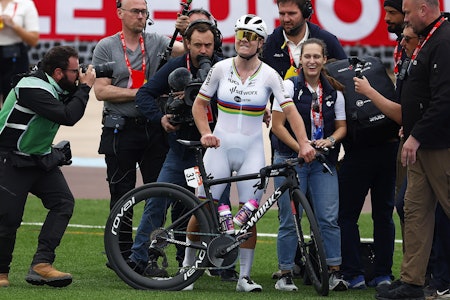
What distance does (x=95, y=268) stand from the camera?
10766 millimetres

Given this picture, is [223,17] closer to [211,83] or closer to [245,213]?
[211,83]

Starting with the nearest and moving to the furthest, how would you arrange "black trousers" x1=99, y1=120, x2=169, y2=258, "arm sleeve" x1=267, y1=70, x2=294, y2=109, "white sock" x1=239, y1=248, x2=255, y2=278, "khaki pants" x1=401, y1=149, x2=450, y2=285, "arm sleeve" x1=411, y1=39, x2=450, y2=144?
"arm sleeve" x1=411, y1=39, x2=450, y2=144
"khaki pants" x1=401, y1=149, x2=450, y2=285
"arm sleeve" x1=267, y1=70, x2=294, y2=109
"white sock" x1=239, y1=248, x2=255, y2=278
"black trousers" x1=99, y1=120, x2=169, y2=258

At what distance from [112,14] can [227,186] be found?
1174cm

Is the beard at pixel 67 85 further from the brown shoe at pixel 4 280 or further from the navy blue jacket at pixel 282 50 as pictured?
the navy blue jacket at pixel 282 50

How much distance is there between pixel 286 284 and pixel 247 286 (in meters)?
0.35

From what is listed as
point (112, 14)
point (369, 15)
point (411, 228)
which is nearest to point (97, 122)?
point (112, 14)

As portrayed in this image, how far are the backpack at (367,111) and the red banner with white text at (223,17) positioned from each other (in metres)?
10.9

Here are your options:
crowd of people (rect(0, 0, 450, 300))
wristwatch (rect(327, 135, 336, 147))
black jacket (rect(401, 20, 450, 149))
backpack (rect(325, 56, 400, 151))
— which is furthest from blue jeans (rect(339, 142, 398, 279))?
black jacket (rect(401, 20, 450, 149))

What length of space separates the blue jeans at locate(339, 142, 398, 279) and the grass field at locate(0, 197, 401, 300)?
275 millimetres

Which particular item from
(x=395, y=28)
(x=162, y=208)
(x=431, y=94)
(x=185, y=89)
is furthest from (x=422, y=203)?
(x=185, y=89)

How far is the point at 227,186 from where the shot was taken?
9797 mm

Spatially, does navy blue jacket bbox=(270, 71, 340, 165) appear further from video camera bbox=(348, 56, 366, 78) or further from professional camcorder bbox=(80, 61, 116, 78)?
professional camcorder bbox=(80, 61, 116, 78)

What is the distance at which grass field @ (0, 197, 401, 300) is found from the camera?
9.19 m

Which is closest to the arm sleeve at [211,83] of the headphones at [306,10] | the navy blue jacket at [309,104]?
the navy blue jacket at [309,104]
